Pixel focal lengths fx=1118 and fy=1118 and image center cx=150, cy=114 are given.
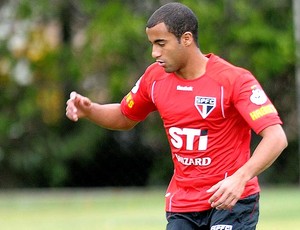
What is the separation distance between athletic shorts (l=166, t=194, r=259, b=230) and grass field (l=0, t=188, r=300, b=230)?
23.7 ft

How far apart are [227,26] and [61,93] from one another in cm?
471

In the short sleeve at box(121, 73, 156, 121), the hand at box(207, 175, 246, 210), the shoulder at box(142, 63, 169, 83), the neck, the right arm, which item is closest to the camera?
the hand at box(207, 175, 246, 210)

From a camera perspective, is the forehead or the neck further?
the neck

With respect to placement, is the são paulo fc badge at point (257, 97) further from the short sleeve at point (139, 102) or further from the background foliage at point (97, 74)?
the background foliage at point (97, 74)

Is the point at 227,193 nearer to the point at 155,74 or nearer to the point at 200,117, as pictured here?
the point at 200,117

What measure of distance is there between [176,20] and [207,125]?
71 centimetres

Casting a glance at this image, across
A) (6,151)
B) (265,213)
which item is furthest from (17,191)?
(265,213)

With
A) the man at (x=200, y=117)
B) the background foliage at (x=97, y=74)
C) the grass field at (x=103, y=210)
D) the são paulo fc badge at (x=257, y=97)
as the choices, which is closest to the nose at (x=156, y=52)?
the man at (x=200, y=117)

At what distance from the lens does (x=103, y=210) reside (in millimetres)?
19656

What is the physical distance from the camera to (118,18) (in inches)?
1094

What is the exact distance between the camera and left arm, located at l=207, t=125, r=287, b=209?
672cm

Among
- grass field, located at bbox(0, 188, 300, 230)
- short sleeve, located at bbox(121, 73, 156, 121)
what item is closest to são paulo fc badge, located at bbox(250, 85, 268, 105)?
short sleeve, located at bbox(121, 73, 156, 121)

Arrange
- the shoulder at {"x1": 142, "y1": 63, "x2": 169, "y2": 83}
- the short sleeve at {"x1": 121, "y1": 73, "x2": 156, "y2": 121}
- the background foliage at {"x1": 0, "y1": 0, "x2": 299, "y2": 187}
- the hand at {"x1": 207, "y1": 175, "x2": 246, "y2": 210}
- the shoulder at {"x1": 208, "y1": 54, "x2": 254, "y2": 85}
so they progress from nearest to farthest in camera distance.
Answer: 1. the hand at {"x1": 207, "y1": 175, "x2": 246, "y2": 210}
2. the shoulder at {"x1": 208, "y1": 54, "x2": 254, "y2": 85}
3. the shoulder at {"x1": 142, "y1": 63, "x2": 169, "y2": 83}
4. the short sleeve at {"x1": 121, "y1": 73, "x2": 156, "y2": 121}
5. the background foliage at {"x1": 0, "y1": 0, "x2": 299, "y2": 187}

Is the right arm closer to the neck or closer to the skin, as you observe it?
the skin
